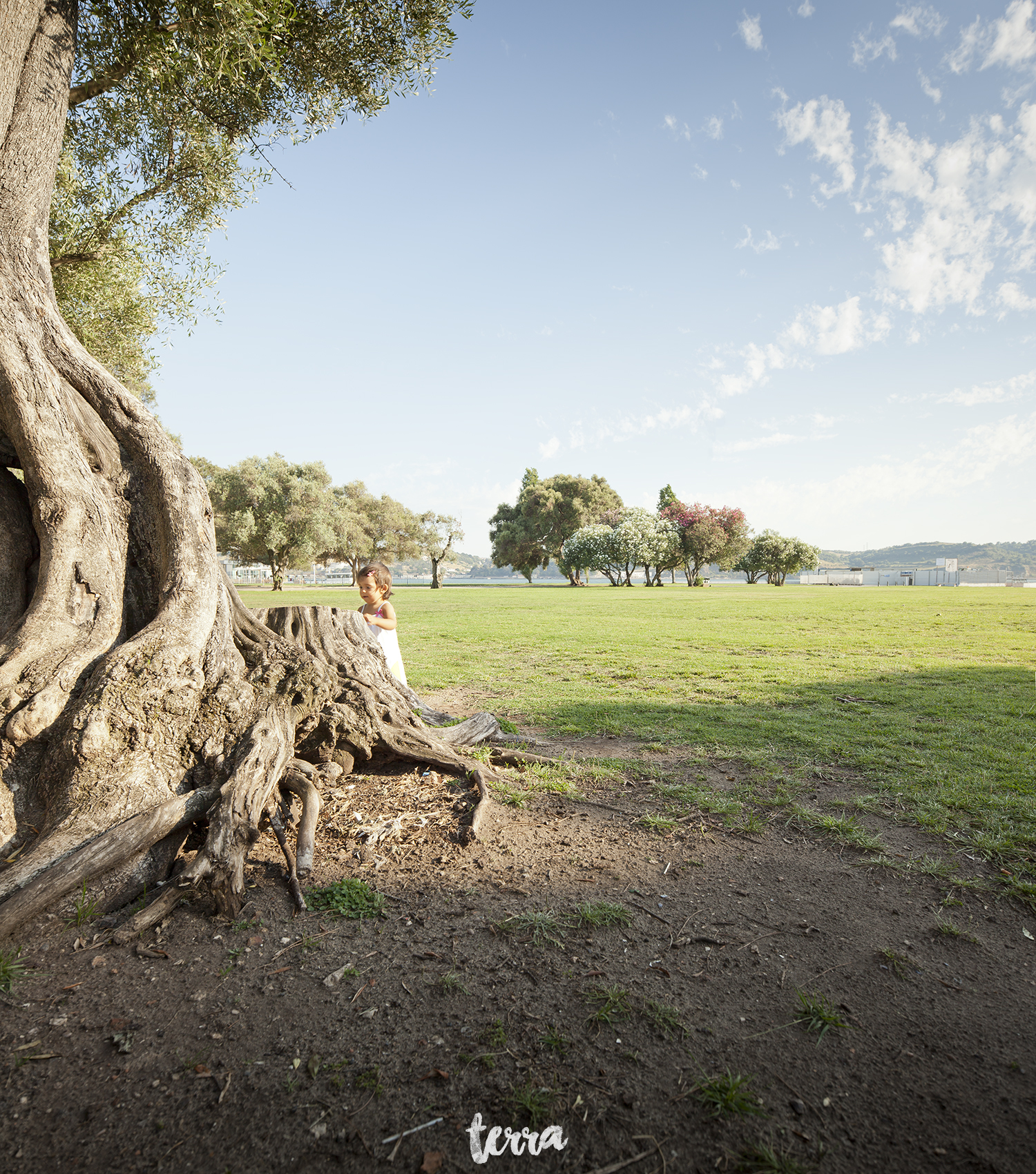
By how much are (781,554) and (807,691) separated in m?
80.1

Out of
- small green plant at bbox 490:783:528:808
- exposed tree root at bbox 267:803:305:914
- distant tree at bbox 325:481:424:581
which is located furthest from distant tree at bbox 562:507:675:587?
exposed tree root at bbox 267:803:305:914

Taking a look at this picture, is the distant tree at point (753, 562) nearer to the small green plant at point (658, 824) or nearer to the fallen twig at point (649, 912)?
the small green plant at point (658, 824)

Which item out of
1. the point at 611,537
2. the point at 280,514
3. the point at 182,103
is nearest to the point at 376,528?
the point at 280,514

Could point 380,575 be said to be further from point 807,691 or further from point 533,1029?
point 807,691

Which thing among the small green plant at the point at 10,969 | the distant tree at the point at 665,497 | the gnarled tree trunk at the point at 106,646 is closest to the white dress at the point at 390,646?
the gnarled tree trunk at the point at 106,646

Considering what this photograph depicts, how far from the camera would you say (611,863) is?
3.93 metres

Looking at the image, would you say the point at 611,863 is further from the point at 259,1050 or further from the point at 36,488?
the point at 36,488

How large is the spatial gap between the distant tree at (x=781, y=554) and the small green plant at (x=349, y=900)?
3425 inches

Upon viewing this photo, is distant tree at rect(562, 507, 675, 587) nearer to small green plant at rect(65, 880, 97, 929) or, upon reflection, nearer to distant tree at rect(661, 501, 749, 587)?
distant tree at rect(661, 501, 749, 587)

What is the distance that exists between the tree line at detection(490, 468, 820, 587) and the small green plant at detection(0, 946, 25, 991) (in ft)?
196

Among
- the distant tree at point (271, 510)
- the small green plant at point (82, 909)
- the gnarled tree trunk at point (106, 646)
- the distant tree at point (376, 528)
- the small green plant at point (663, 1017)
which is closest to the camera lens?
the small green plant at point (663, 1017)

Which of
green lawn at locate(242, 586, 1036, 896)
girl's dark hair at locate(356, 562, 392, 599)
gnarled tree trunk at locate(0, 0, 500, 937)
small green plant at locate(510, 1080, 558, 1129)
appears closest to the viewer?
small green plant at locate(510, 1080, 558, 1129)

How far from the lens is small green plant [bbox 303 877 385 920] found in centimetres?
332

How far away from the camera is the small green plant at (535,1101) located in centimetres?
212
